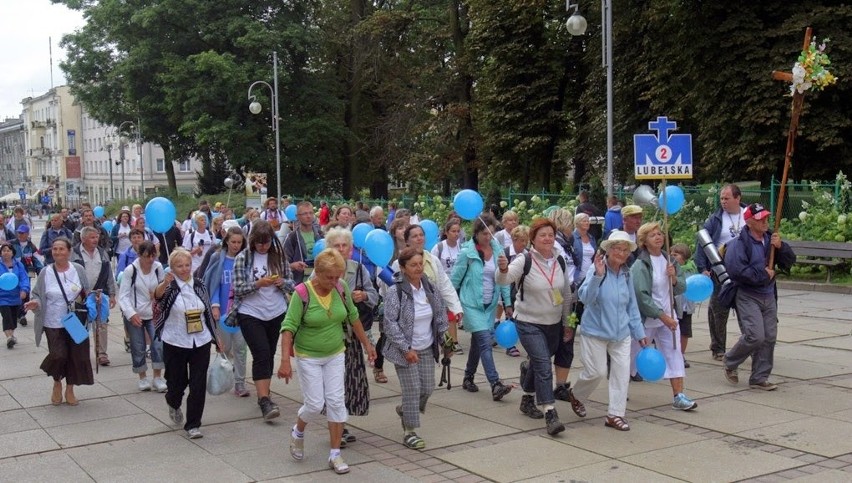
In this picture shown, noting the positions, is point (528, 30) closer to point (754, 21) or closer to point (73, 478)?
point (754, 21)

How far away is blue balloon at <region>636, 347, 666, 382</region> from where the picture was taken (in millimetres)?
7672

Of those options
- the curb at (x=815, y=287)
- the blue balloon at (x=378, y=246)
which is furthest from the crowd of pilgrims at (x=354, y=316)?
the curb at (x=815, y=287)

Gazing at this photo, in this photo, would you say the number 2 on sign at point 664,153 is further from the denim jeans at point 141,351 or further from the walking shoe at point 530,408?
the denim jeans at point 141,351

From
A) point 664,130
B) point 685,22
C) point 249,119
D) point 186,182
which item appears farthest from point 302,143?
point 186,182

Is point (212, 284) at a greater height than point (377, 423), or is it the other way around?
point (212, 284)

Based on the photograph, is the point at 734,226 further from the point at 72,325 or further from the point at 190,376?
the point at 72,325

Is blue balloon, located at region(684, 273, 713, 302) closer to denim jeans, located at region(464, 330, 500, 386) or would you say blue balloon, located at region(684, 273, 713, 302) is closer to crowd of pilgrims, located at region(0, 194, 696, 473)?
crowd of pilgrims, located at region(0, 194, 696, 473)

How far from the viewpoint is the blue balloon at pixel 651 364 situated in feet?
25.2

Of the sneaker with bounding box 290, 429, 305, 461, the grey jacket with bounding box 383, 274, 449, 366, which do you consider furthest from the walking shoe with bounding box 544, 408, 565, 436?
the sneaker with bounding box 290, 429, 305, 461

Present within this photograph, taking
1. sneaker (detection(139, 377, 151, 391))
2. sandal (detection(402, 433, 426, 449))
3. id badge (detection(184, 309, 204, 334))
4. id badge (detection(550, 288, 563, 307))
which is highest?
id badge (detection(550, 288, 563, 307))

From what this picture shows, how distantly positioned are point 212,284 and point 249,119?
36.0m

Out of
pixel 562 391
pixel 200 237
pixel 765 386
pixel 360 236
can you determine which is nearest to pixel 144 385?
pixel 360 236

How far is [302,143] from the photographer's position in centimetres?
4359

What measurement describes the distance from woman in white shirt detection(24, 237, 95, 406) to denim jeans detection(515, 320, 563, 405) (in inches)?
174
